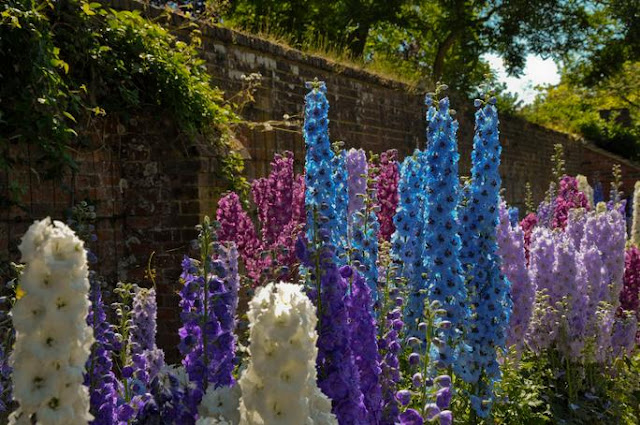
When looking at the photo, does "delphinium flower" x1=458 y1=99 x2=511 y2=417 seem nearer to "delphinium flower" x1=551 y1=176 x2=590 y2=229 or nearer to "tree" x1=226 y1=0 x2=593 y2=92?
"delphinium flower" x1=551 y1=176 x2=590 y2=229

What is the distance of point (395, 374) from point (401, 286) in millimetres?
1162

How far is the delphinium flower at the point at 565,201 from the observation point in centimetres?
729

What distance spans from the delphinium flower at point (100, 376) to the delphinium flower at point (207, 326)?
25 cm

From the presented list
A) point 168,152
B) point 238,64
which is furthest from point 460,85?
point 168,152

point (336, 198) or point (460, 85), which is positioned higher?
point (460, 85)

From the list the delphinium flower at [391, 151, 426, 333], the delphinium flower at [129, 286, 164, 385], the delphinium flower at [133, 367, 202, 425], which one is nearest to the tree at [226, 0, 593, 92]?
the delphinium flower at [391, 151, 426, 333]

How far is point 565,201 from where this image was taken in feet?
25.0

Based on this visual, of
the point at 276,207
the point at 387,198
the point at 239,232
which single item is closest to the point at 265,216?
the point at 276,207

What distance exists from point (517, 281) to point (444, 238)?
3.95 feet

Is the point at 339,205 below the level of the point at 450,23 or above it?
below

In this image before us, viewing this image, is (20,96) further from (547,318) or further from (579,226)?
(579,226)

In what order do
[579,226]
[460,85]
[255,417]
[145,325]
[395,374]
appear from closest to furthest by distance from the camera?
[255,417]
[395,374]
[145,325]
[579,226]
[460,85]

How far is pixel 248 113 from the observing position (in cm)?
703

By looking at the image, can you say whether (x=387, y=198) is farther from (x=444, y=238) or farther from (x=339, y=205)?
(x=444, y=238)
